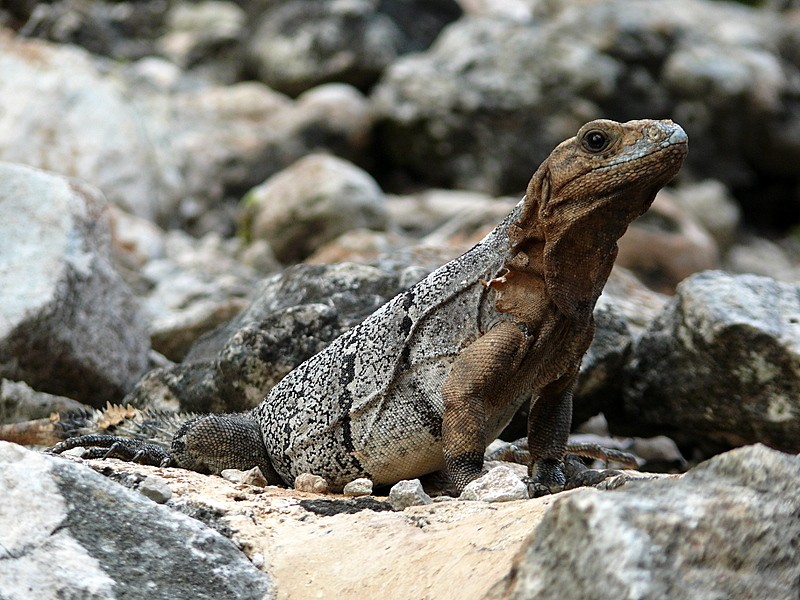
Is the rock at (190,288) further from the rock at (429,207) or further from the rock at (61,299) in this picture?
the rock at (429,207)

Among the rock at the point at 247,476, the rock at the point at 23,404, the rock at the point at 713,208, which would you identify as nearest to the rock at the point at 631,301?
the rock at the point at 247,476

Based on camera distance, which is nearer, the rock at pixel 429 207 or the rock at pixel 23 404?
the rock at pixel 23 404

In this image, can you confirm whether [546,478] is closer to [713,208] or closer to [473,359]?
[473,359]

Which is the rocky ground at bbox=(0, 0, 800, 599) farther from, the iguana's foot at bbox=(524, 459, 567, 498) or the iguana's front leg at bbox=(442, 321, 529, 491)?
the iguana's foot at bbox=(524, 459, 567, 498)

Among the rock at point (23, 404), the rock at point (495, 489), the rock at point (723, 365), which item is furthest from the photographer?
the rock at point (23, 404)

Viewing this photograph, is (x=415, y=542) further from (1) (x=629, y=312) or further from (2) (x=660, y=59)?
(2) (x=660, y=59)

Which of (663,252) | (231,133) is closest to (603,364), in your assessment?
(663,252)

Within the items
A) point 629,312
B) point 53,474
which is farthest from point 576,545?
point 629,312
